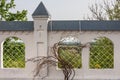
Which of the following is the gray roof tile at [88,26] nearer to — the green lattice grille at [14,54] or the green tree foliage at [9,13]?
the green lattice grille at [14,54]

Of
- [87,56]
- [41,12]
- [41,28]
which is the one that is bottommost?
[87,56]

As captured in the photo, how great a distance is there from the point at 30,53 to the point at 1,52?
817mm

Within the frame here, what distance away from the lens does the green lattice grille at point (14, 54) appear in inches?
396

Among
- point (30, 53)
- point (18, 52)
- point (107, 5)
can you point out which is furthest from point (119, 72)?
point (107, 5)

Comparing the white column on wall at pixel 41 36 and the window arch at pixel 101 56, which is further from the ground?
the white column on wall at pixel 41 36

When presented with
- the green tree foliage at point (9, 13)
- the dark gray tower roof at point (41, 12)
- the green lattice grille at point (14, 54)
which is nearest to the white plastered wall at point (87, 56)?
the dark gray tower roof at point (41, 12)

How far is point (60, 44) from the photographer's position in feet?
30.6

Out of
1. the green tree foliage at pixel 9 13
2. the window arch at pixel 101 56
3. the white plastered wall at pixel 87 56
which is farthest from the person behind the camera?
the green tree foliage at pixel 9 13

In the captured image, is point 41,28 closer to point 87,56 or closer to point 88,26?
point 88,26

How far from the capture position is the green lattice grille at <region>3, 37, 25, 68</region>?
1005cm

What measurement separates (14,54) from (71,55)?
1.91m

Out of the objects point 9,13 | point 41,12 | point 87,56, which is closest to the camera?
point 41,12

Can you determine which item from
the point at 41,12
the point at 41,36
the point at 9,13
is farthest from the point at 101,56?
the point at 9,13

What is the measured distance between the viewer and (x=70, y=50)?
9.30 metres
